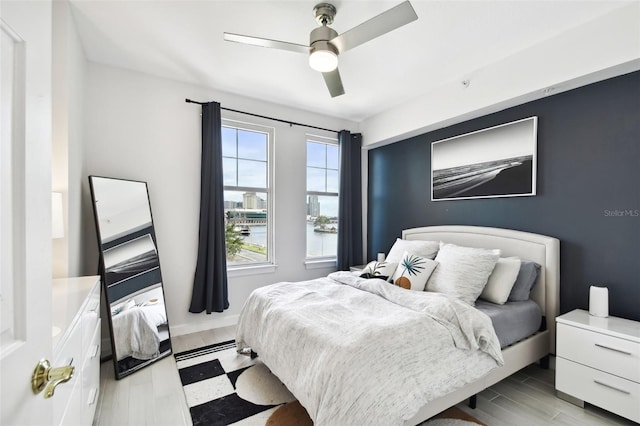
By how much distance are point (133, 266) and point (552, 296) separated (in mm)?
3636

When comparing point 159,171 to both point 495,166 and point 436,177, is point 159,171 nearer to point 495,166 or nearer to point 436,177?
point 436,177

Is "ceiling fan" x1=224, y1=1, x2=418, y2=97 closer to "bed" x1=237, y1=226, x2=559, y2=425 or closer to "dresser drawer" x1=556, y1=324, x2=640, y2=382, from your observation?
"bed" x1=237, y1=226, x2=559, y2=425

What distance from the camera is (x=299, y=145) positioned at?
3980 mm

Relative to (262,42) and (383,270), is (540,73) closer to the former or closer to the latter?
(383,270)

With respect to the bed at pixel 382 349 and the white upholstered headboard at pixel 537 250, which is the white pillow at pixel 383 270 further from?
the white upholstered headboard at pixel 537 250

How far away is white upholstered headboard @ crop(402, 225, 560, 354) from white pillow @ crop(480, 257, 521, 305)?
0.22 m

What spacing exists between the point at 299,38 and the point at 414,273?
7.18 feet

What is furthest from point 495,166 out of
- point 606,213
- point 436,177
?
point 606,213

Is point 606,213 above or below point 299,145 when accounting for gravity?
below

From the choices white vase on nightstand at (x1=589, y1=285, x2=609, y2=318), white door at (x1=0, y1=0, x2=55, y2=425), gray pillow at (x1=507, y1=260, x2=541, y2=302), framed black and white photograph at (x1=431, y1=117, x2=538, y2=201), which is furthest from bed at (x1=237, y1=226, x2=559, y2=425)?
white door at (x1=0, y1=0, x2=55, y2=425)

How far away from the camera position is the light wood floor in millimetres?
1921

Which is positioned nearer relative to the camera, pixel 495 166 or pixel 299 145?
pixel 495 166

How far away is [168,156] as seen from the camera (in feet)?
10.4

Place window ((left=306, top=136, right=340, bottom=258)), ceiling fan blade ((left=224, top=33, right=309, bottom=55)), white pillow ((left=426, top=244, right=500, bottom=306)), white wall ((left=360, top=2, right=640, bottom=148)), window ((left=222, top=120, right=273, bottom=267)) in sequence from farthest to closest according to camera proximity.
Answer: window ((left=306, top=136, right=340, bottom=258)) → window ((left=222, top=120, right=273, bottom=267)) → white pillow ((left=426, top=244, right=500, bottom=306)) → white wall ((left=360, top=2, right=640, bottom=148)) → ceiling fan blade ((left=224, top=33, right=309, bottom=55))
